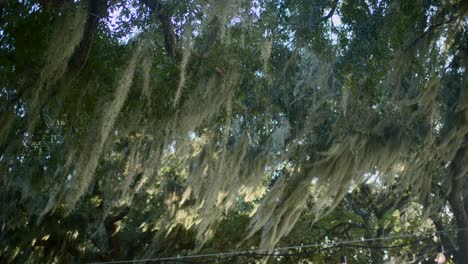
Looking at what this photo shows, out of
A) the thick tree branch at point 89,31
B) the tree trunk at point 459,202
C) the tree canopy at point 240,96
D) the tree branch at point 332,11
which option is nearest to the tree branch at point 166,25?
the tree canopy at point 240,96

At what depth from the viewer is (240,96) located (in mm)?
4281

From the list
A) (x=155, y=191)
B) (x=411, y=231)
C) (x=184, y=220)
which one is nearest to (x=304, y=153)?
(x=184, y=220)

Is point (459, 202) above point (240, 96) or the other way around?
the other way around

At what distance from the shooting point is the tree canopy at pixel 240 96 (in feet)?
Result: 11.6

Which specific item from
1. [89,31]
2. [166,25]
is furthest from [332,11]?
[89,31]

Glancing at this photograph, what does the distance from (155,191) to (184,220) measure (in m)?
0.82

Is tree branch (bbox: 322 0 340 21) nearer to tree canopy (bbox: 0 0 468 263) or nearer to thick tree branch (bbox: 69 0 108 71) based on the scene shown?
tree canopy (bbox: 0 0 468 263)

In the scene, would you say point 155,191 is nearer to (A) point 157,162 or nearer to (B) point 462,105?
(A) point 157,162

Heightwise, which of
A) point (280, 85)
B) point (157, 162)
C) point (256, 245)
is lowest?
point (256, 245)

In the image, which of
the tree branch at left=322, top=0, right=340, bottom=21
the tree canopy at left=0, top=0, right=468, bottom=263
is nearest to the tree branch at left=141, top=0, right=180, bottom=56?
the tree canopy at left=0, top=0, right=468, bottom=263

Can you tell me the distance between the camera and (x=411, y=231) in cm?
1088

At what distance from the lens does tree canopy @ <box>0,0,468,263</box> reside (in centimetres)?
354

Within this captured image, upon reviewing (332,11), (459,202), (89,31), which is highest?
(332,11)

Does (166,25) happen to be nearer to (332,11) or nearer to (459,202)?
(332,11)
